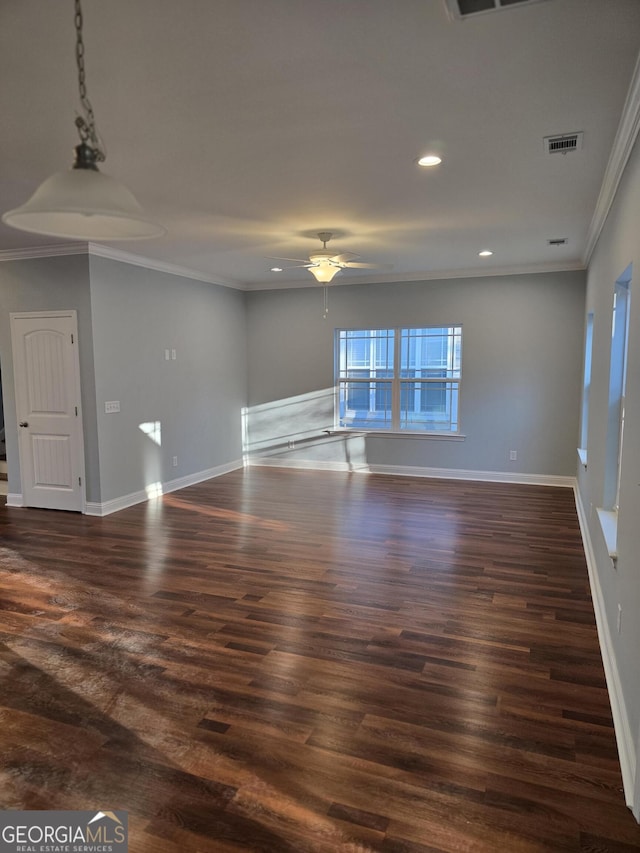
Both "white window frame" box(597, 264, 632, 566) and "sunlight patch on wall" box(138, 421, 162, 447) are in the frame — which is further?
"sunlight patch on wall" box(138, 421, 162, 447)

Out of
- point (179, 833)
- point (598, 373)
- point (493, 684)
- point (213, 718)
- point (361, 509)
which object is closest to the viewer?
point (179, 833)

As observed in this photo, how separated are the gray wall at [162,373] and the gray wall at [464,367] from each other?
59cm

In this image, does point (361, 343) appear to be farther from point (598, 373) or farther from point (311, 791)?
point (311, 791)

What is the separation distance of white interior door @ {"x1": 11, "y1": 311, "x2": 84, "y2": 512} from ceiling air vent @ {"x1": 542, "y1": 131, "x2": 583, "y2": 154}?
431 centimetres

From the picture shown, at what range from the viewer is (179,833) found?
1.74m

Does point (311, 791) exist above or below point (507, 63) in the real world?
below

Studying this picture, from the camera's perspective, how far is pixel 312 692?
2.50 metres

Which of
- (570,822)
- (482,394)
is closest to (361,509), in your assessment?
(482,394)

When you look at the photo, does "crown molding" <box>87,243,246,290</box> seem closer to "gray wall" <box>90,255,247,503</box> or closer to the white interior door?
"gray wall" <box>90,255,247,503</box>

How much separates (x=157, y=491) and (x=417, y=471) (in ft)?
11.1

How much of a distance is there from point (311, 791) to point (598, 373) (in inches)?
133

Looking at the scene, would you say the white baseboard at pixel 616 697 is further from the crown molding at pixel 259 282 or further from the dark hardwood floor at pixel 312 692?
the crown molding at pixel 259 282

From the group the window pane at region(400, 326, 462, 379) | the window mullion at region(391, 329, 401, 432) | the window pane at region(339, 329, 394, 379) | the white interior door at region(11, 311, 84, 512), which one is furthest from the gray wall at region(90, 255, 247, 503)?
the window pane at region(400, 326, 462, 379)

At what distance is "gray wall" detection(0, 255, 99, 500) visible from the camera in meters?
5.25
